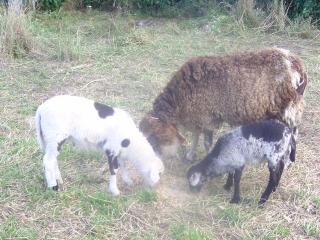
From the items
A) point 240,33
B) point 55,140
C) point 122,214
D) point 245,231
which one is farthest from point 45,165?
point 240,33

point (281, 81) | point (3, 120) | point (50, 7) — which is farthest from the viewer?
point (50, 7)

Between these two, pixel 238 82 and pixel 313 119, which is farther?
pixel 313 119

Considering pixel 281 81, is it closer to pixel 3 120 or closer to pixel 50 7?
pixel 3 120

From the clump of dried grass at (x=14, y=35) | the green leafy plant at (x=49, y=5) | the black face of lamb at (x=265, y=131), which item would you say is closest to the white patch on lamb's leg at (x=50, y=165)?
the black face of lamb at (x=265, y=131)

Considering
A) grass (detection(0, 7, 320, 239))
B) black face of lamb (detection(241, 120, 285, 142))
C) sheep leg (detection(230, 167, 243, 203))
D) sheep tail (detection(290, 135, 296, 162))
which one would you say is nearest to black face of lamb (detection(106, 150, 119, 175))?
grass (detection(0, 7, 320, 239))

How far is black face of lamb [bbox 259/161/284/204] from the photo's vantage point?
18.2 feet

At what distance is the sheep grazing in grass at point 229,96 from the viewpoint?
6.19 meters

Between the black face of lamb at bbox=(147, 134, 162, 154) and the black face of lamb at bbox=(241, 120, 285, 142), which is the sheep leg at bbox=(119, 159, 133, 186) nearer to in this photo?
the black face of lamb at bbox=(147, 134, 162, 154)

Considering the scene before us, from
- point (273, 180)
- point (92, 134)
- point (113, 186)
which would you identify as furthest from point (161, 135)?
point (273, 180)

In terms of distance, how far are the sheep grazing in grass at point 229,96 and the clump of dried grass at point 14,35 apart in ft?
14.3

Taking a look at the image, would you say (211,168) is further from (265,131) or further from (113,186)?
(113,186)

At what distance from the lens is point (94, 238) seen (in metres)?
5.09

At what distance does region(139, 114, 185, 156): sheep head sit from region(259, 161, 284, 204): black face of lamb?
3.73 feet

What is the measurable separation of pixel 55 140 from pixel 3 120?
230cm
